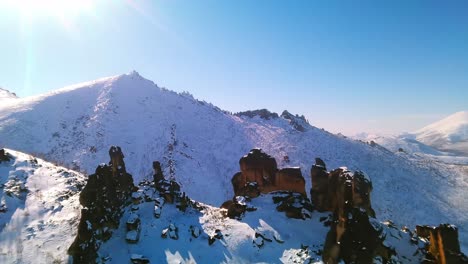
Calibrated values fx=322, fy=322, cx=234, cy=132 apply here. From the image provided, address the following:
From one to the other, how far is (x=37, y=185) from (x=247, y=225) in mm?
14230

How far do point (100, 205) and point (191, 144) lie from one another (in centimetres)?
3477

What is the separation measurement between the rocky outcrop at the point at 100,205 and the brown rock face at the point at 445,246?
56.9 ft

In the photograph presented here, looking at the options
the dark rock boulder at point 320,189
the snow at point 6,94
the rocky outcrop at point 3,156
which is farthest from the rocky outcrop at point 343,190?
the snow at point 6,94

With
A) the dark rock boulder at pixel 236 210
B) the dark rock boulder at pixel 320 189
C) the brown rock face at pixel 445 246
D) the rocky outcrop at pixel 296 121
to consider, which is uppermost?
the rocky outcrop at pixel 296 121

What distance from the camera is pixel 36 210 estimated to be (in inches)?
747

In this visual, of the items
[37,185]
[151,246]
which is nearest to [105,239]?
[151,246]

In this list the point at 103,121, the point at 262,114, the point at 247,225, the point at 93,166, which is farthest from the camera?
the point at 262,114

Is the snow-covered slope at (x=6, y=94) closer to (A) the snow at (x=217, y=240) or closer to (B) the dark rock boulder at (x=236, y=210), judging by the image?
(A) the snow at (x=217, y=240)

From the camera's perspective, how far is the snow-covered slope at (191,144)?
42.5 metres

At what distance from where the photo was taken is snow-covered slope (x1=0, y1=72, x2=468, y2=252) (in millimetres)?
42500

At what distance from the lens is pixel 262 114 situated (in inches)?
3103

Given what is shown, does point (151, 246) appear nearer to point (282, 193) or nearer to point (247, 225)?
point (247, 225)

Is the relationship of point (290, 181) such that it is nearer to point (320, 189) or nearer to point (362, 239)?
point (320, 189)

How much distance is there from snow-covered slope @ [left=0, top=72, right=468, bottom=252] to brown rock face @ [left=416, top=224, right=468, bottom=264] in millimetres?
22002
